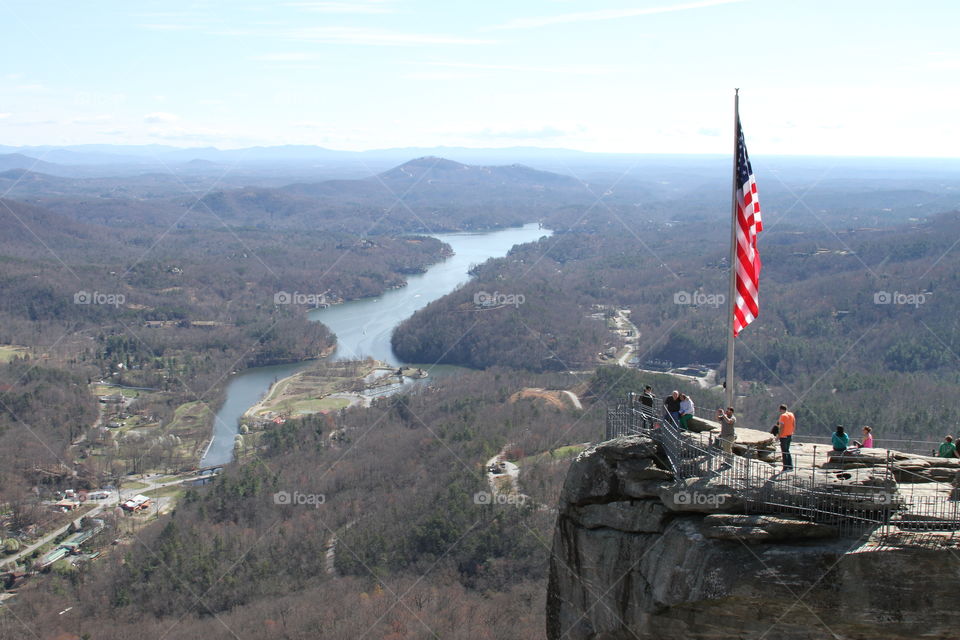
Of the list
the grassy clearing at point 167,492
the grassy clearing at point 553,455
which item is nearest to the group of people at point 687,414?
the grassy clearing at point 553,455

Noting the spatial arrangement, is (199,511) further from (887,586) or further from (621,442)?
(887,586)

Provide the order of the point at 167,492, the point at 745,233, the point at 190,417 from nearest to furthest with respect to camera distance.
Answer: the point at 745,233 → the point at 167,492 → the point at 190,417

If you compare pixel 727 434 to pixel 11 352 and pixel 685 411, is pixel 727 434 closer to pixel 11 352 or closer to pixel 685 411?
pixel 685 411

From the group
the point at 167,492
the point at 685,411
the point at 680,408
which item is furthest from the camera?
the point at 167,492

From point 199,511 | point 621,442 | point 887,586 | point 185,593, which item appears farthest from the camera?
point 199,511

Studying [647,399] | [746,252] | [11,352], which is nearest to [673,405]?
[647,399]

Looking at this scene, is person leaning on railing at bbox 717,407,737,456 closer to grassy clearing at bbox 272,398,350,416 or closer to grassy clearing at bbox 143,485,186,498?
grassy clearing at bbox 143,485,186,498

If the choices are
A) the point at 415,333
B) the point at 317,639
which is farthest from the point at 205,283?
the point at 317,639
